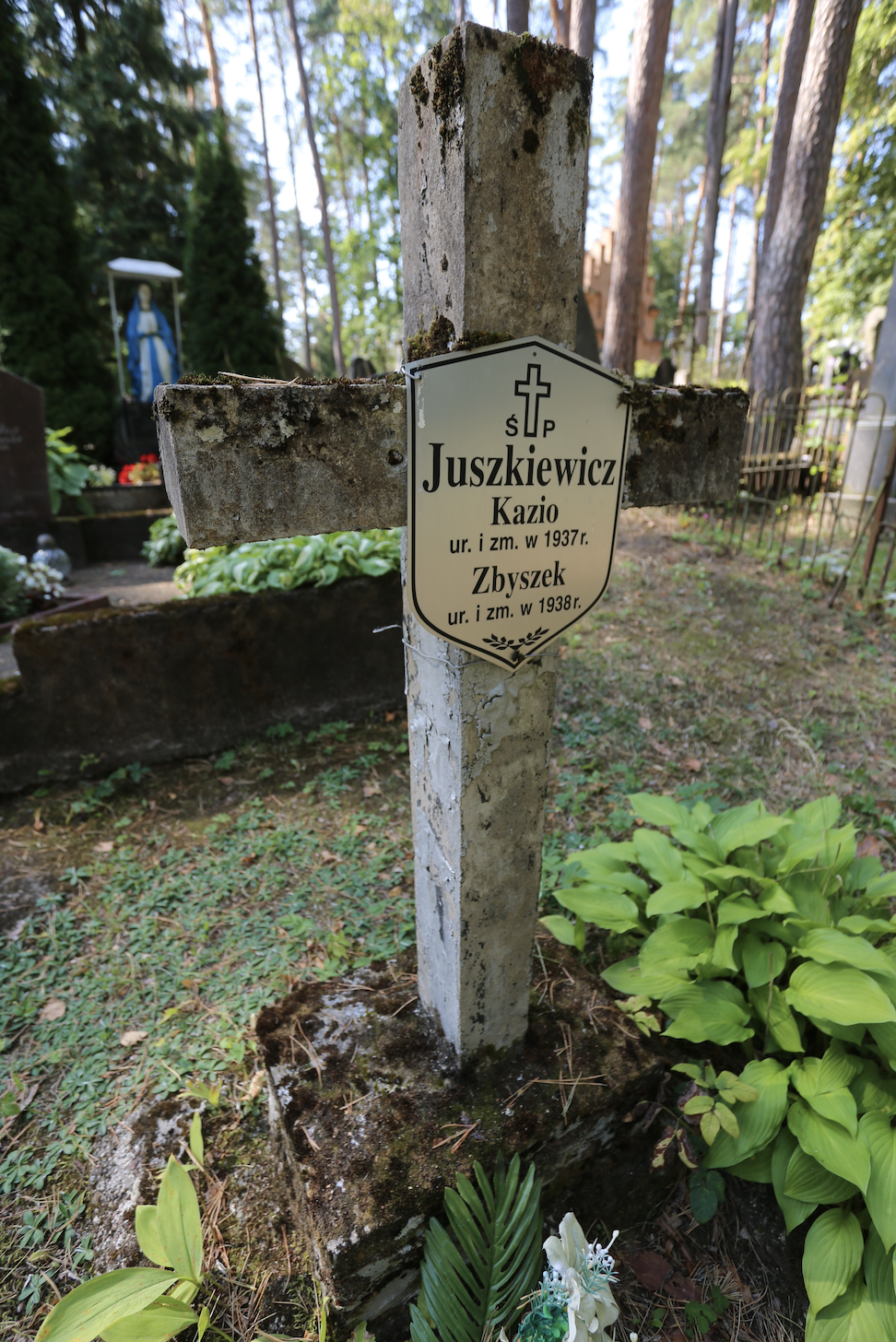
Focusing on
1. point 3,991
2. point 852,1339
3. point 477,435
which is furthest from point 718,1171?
point 3,991

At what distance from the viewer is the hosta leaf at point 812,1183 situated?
1381mm

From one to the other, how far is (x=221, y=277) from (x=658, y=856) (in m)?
13.9

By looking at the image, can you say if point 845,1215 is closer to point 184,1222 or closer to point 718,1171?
point 718,1171

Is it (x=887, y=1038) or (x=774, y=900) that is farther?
(x=774, y=900)

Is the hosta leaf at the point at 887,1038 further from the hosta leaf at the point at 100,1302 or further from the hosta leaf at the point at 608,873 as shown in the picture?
the hosta leaf at the point at 100,1302

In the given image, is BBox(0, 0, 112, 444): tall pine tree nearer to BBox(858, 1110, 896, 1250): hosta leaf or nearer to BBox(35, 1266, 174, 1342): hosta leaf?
BBox(35, 1266, 174, 1342): hosta leaf

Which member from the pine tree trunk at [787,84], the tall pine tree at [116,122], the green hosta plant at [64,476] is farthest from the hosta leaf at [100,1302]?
the tall pine tree at [116,122]

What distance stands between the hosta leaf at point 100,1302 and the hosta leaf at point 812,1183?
4.14 ft

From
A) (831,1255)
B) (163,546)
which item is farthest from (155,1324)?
(163,546)

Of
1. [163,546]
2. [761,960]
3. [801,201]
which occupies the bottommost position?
[761,960]

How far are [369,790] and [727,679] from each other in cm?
238

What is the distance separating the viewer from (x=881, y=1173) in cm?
132

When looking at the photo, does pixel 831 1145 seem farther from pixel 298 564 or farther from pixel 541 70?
pixel 298 564

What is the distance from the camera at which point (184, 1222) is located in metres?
1.31
